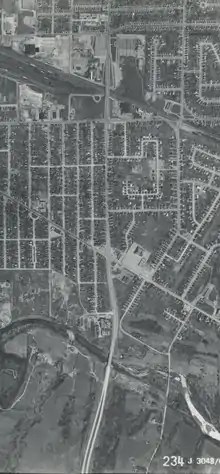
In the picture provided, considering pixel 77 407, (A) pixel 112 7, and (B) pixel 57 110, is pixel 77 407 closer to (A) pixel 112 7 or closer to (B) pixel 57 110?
(B) pixel 57 110

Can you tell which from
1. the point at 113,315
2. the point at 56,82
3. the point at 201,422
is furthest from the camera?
the point at 56,82

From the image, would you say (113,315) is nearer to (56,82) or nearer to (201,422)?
(201,422)

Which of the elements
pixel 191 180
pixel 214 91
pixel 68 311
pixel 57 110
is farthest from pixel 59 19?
pixel 68 311

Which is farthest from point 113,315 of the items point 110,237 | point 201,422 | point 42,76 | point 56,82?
point 42,76

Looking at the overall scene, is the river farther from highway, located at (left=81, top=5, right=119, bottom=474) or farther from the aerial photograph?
highway, located at (left=81, top=5, right=119, bottom=474)

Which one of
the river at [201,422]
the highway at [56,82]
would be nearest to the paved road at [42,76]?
the highway at [56,82]

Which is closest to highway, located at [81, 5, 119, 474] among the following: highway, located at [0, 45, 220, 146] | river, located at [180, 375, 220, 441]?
highway, located at [0, 45, 220, 146]

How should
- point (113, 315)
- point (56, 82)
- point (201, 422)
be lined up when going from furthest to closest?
point (56, 82) → point (113, 315) → point (201, 422)

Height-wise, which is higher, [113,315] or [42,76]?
[42,76]

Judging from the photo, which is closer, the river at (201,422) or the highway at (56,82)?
the river at (201,422)

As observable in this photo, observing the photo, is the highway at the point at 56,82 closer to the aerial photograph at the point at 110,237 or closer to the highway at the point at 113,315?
the aerial photograph at the point at 110,237
